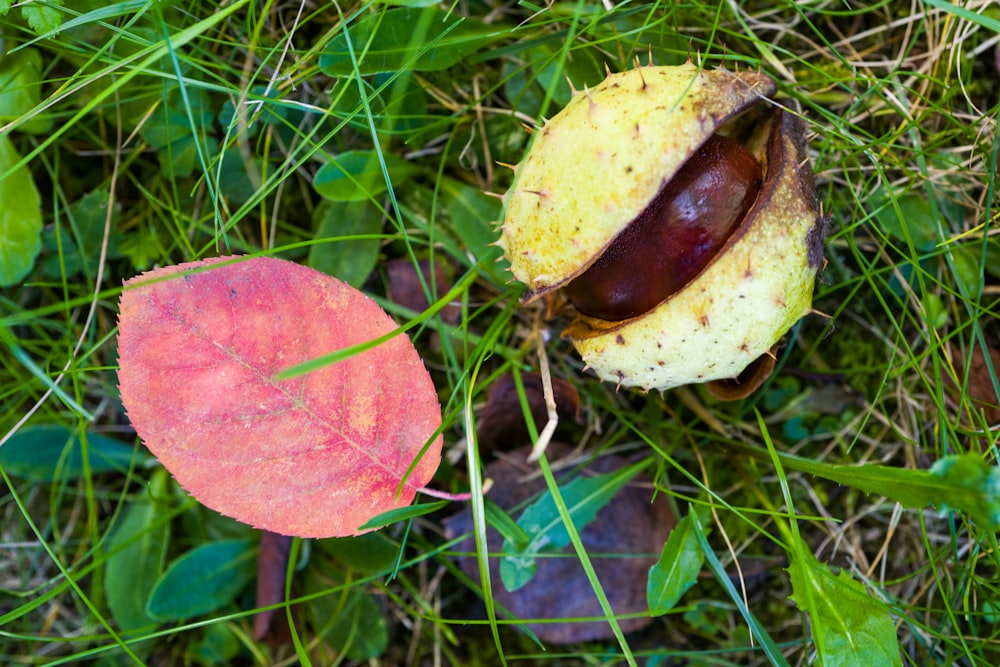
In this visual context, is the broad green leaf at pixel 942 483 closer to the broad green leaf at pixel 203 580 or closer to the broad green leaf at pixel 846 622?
the broad green leaf at pixel 846 622

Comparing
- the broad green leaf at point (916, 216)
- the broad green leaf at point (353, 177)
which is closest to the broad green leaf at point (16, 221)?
the broad green leaf at point (353, 177)

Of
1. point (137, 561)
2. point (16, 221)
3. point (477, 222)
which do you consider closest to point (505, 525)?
point (477, 222)

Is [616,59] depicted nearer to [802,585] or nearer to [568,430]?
[568,430]

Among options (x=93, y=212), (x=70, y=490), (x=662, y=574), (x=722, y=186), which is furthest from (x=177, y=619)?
(x=722, y=186)

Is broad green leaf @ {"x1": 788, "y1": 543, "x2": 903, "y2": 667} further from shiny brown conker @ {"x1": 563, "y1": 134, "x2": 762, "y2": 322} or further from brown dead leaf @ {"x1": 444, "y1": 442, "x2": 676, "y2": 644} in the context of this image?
shiny brown conker @ {"x1": 563, "y1": 134, "x2": 762, "y2": 322}

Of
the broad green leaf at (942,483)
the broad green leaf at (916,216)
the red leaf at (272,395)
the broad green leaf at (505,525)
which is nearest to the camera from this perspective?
the broad green leaf at (942,483)

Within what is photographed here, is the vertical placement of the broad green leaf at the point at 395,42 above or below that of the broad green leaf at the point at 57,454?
above

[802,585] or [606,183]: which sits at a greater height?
[606,183]
